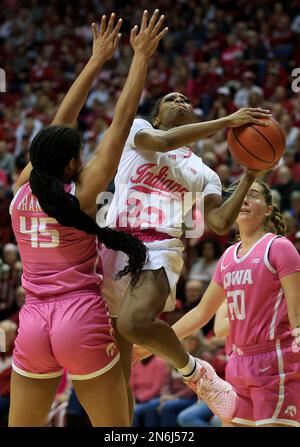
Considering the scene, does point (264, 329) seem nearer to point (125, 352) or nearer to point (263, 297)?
point (263, 297)

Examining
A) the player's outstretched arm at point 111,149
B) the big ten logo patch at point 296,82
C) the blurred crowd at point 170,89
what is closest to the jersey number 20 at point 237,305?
the player's outstretched arm at point 111,149

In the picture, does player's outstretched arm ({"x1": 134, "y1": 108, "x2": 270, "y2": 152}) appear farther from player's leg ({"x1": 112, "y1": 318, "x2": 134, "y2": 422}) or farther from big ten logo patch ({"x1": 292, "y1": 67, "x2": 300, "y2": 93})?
big ten logo patch ({"x1": 292, "y1": 67, "x2": 300, "y2": 93})

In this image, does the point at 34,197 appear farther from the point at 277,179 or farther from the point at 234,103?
the point at 234,103

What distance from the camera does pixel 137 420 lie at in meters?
7.82

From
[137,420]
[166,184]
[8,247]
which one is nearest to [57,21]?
[8,247]

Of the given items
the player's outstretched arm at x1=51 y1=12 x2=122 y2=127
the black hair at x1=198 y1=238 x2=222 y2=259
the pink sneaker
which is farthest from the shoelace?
the black hair at x1=198 y1=238 x2=222 y2=259

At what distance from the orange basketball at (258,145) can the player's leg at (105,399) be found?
4.28ft

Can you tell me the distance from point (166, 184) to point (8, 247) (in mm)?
6323

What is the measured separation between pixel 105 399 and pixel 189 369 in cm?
70

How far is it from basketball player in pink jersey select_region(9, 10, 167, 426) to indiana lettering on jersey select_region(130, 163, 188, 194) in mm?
574

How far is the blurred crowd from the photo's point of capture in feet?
26.1

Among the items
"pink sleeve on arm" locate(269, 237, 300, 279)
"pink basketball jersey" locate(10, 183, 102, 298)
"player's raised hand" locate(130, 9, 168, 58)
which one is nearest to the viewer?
"pink basketball jersey" locate(10, 183, 102, 298)

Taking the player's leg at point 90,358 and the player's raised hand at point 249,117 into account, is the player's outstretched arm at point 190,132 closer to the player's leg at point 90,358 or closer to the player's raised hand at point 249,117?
the player's raised hand at point 249,117
